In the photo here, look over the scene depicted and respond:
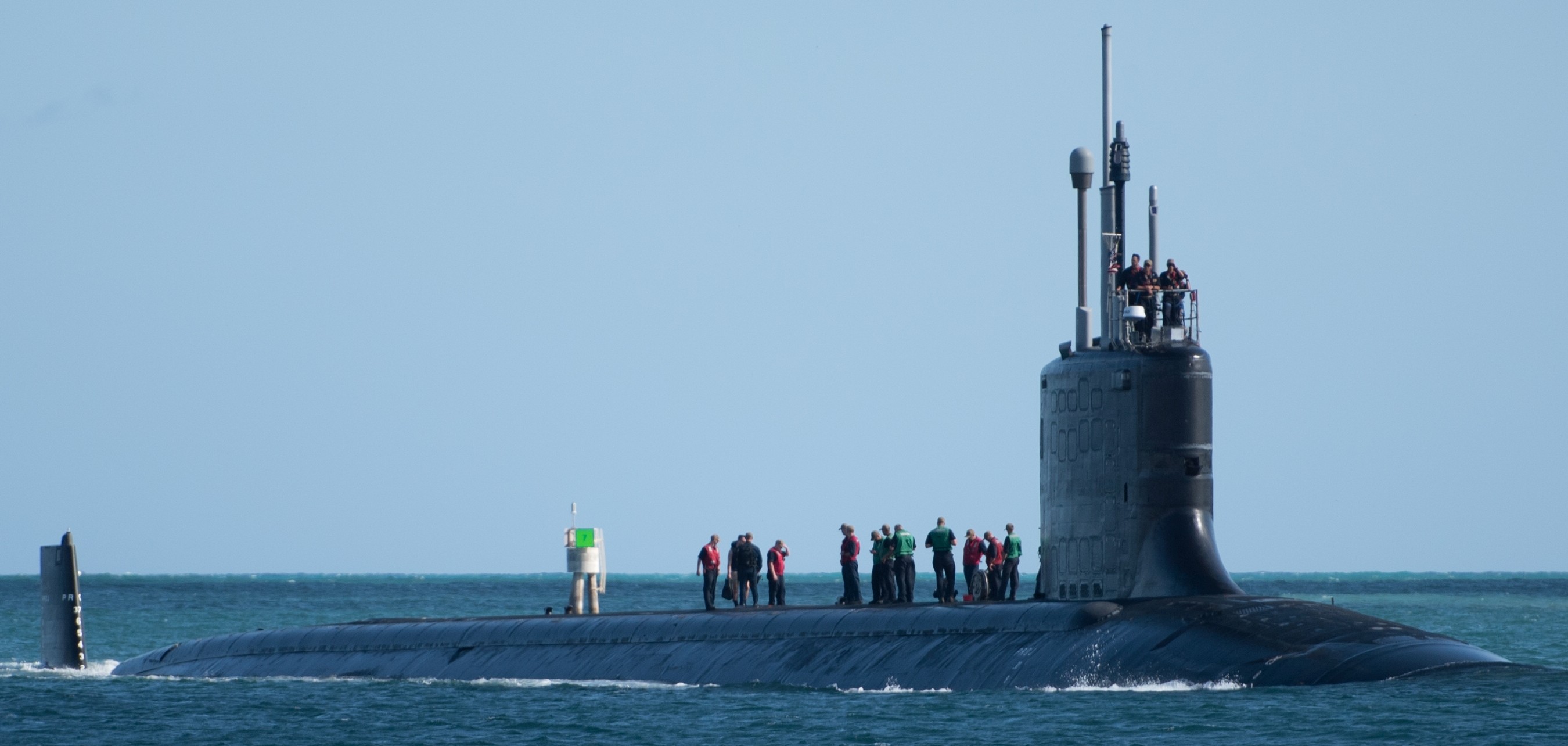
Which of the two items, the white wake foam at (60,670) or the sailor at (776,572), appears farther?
the white wake foam at (60,670)

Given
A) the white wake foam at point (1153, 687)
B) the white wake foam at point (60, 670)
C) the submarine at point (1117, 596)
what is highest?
the submarine at point (1117, 596)

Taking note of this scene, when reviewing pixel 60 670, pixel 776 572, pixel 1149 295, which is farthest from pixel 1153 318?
pixel 60 670

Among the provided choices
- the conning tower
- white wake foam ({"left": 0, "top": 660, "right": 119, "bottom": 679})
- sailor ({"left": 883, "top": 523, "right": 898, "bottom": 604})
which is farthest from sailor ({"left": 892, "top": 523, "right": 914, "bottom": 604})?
white wake foam ({"left": 0, "top": 660, "right": 119, "bottom": 679})

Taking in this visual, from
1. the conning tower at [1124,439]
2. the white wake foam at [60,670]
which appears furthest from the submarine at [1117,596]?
the white wake foam at [60,670]

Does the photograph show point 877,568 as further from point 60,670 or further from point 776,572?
point 60,670

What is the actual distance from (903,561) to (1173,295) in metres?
6.59

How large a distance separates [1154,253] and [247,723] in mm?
12653

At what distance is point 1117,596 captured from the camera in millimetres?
24703

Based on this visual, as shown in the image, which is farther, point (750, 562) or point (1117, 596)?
point (750, 562)

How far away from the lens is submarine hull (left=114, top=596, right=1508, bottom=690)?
902 inches

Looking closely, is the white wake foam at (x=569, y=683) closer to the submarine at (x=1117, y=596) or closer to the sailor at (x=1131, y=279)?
the submarine at (x=1117, y=596)

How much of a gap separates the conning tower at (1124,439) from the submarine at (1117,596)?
21 millimetres

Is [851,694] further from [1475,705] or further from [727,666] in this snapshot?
[1475,705]

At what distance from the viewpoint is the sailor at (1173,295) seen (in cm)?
2439
